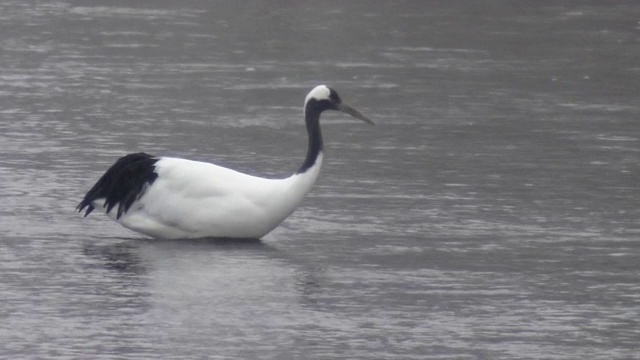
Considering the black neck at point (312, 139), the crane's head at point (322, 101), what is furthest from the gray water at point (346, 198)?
the crane's head at point (322, 101)

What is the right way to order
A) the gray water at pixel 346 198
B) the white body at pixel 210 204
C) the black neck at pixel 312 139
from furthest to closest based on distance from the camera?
the black neck at pixel 312 139, the white body at pixel 210 204, the gray water at pixel 346 198

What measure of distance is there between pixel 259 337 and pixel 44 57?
52.7 feet

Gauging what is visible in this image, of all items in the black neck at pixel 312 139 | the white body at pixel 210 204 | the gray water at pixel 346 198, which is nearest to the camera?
the gray water at pixel 346 198

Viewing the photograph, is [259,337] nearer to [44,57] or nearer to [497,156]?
[497,156]

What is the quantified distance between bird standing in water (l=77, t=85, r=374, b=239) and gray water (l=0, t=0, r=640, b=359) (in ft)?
0.52

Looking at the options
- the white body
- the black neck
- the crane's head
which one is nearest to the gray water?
the white body

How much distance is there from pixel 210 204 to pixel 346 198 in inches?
79.5

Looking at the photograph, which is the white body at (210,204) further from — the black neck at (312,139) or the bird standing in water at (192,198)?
the black neck at (312,139)

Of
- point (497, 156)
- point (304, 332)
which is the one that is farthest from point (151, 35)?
point (304, 332)

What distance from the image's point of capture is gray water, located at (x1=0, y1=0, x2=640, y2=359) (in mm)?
9398

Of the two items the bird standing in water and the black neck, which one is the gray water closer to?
the bird standing in water

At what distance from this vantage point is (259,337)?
30.1 feet

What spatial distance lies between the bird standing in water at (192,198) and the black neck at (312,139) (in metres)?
0.01

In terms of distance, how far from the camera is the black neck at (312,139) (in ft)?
40.1
